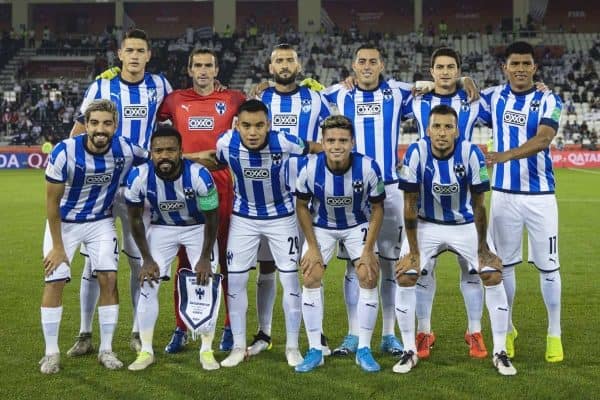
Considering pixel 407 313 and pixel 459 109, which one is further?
pixel 459 109

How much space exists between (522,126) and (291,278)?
1919 millimetres

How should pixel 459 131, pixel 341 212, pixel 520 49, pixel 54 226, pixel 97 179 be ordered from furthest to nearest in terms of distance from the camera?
pixel 459 131
pixel 520 49
pixel 341 212
pixel 97 179
pixel 54 226

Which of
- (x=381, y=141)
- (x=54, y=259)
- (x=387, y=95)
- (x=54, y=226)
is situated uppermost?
(x=387, y=95)

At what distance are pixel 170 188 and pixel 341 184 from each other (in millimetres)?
1131

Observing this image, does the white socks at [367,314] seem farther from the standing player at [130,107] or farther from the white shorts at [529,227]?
the standing player at [130,107]

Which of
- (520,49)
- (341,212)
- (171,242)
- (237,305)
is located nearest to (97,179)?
(171,242)

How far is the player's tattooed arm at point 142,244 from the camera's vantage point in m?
5.17

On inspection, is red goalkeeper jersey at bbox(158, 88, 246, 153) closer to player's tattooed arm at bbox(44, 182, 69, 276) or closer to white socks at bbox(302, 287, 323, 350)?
player's tattooed arm at bbox(44, 182, 69, 276)

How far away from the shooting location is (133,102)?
227 inches

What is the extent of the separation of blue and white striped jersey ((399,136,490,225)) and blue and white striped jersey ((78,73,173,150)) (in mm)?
1946

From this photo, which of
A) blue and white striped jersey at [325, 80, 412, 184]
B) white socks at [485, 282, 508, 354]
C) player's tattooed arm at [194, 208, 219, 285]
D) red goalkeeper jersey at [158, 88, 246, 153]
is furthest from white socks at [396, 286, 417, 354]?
red goalkeeper jersey at [158, 88, 246, 153]

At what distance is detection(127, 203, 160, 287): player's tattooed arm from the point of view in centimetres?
517

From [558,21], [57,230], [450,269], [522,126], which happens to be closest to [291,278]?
[57,230]

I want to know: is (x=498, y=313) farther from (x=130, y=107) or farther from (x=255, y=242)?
(x=130, y=107)
